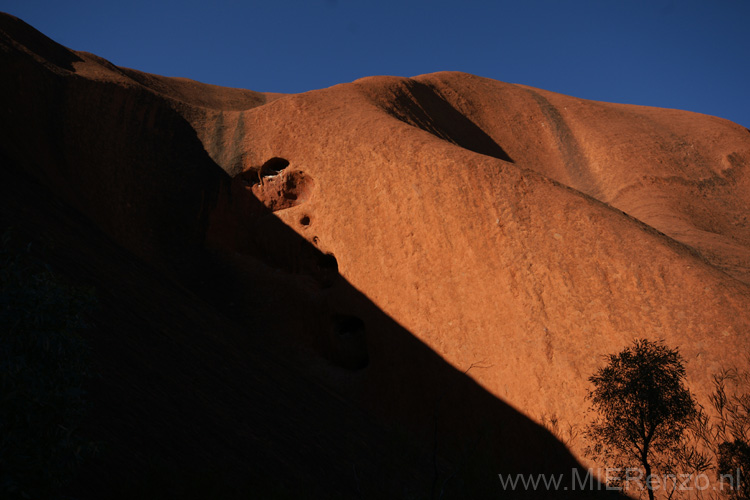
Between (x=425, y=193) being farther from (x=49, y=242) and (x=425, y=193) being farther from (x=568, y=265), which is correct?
(x=49, y=242)

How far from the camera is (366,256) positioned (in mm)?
14703

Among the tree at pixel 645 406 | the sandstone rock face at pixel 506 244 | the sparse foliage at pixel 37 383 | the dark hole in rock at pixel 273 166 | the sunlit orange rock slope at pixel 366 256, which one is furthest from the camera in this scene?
the dark hole in rock at pixel 273 166

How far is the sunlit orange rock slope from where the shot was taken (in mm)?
10203


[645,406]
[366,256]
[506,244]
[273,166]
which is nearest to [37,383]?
[645,406]

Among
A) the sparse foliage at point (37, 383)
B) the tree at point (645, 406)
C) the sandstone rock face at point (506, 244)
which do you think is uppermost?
the sandstone rock face at point (506, 244)

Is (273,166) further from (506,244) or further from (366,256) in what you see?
(506,244)

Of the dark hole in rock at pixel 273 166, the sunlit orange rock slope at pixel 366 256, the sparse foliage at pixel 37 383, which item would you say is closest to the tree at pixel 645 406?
the sunlit orange rock slope at pixel 366 256

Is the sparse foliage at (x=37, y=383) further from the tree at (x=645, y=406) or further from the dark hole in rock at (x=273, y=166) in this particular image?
the dark hole in rock at (x=273, y=166)

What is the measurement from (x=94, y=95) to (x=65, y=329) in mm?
15352

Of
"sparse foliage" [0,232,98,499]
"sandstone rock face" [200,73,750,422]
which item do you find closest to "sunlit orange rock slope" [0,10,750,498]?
"sandstone rock face" [200,73,750,422]

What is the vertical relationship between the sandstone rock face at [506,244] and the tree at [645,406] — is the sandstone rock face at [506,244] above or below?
above

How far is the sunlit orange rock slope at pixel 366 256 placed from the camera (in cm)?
1020

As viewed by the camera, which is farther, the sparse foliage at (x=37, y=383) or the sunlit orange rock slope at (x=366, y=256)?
the sunlit orange rock slope at (x=366, y=256)

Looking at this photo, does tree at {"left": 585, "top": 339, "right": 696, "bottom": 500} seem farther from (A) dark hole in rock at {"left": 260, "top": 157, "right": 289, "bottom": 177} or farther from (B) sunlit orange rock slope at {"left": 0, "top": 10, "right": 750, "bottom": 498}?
(A) dark hole in rock at {"left": 260, "top": 157, "right": 289, "bottom": 177}
